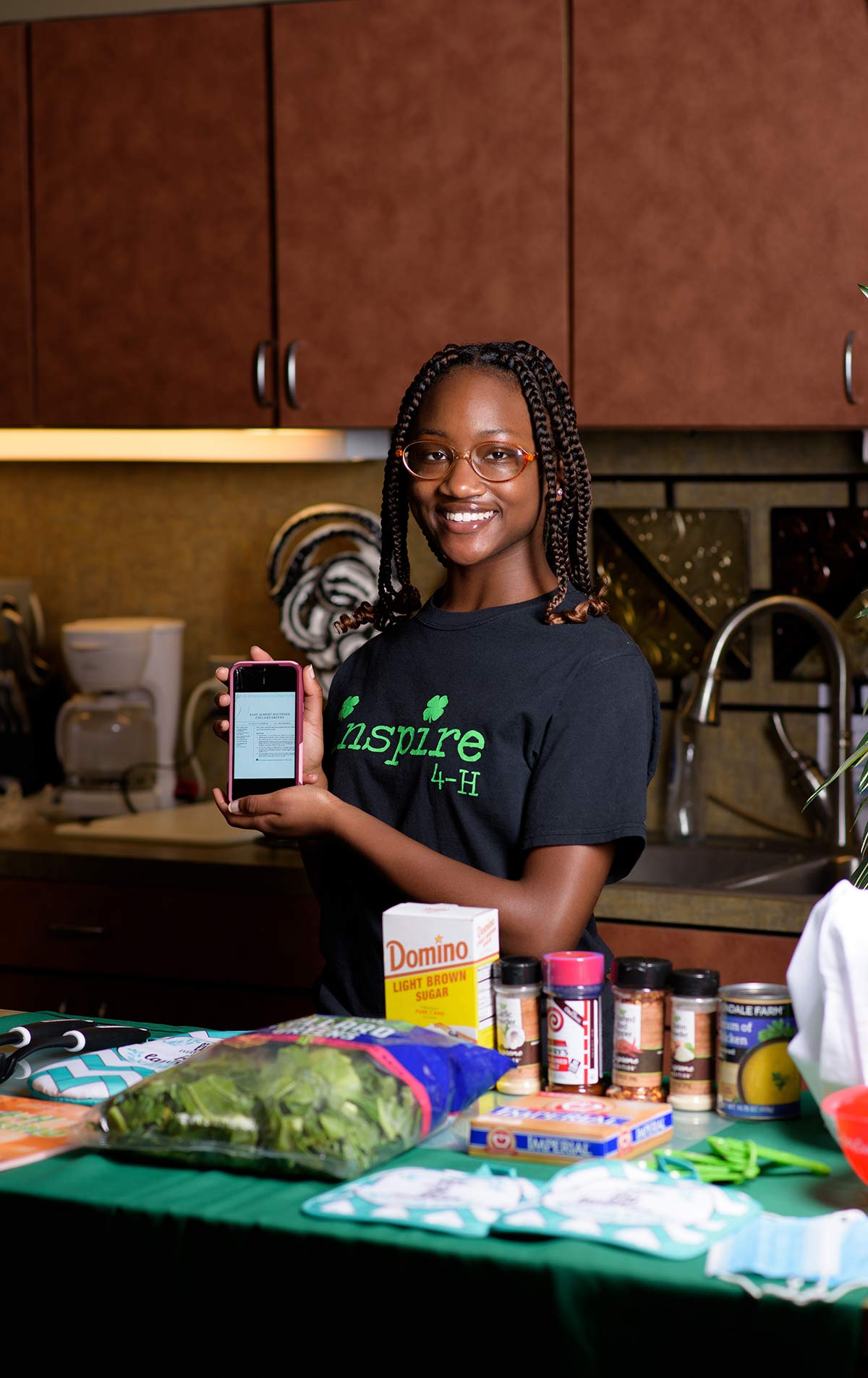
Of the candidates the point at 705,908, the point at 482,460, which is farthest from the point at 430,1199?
the point at 705,908

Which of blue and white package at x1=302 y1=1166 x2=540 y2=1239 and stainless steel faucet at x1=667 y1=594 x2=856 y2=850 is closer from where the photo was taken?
blue and white package at x1=302 y1=1166 x2=540 y2=1239

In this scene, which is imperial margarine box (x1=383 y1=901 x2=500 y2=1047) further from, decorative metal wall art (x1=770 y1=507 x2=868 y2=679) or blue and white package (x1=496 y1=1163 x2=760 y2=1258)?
decorative metal wall art (x1=770 y1=507 x2=868 y2=679)

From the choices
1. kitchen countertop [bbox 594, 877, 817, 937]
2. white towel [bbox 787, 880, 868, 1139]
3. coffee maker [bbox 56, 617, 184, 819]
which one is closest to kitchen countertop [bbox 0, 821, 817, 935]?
kitchen countertop [bbox 594, 877, 817, 937]

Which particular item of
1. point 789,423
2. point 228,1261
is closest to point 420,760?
point 228,1261

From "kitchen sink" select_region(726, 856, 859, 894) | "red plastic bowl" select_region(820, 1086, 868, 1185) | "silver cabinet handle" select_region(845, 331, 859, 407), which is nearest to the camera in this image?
"red plastic bowl" select_region(820, 1086, 868, 1185)

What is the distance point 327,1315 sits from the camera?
1.07 m

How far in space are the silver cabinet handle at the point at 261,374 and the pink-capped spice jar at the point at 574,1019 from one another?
69.4 inches

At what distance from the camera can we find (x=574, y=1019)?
1333mm

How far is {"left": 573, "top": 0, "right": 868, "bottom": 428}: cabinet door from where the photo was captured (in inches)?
99.9

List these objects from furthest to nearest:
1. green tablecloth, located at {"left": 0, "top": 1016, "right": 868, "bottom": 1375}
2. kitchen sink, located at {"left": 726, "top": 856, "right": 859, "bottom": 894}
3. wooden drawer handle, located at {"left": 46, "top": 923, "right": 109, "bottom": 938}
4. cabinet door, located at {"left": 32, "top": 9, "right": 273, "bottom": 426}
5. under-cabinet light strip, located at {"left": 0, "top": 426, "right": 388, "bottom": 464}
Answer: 1. under-cabinet light strip, located at {"left": 0, "top": 426, "right": 388, "bottom": 464}
2. cabinet door, located at {"left": 32, "top": 9, "right": 273, "bottom": 426}
3. wooden drawer handle, located at {"left": 46, "top": 923, "right": 109, "bottom": 938}
4. kitchen sink, located at {"left": 726, "top": 856, "right": 859, "bottom": 894}
5. green tablecloth, located at {"left": 0, "top": 1016, "right": 868, "bottom": 1375}

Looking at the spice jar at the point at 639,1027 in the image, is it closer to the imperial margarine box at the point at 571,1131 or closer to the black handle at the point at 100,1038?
the imperial margarine box at the point at 571,1131

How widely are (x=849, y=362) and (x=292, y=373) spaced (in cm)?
94

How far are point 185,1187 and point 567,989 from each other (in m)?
0.34

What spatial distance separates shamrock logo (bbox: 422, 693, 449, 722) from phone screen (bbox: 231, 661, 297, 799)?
16 centimetres
